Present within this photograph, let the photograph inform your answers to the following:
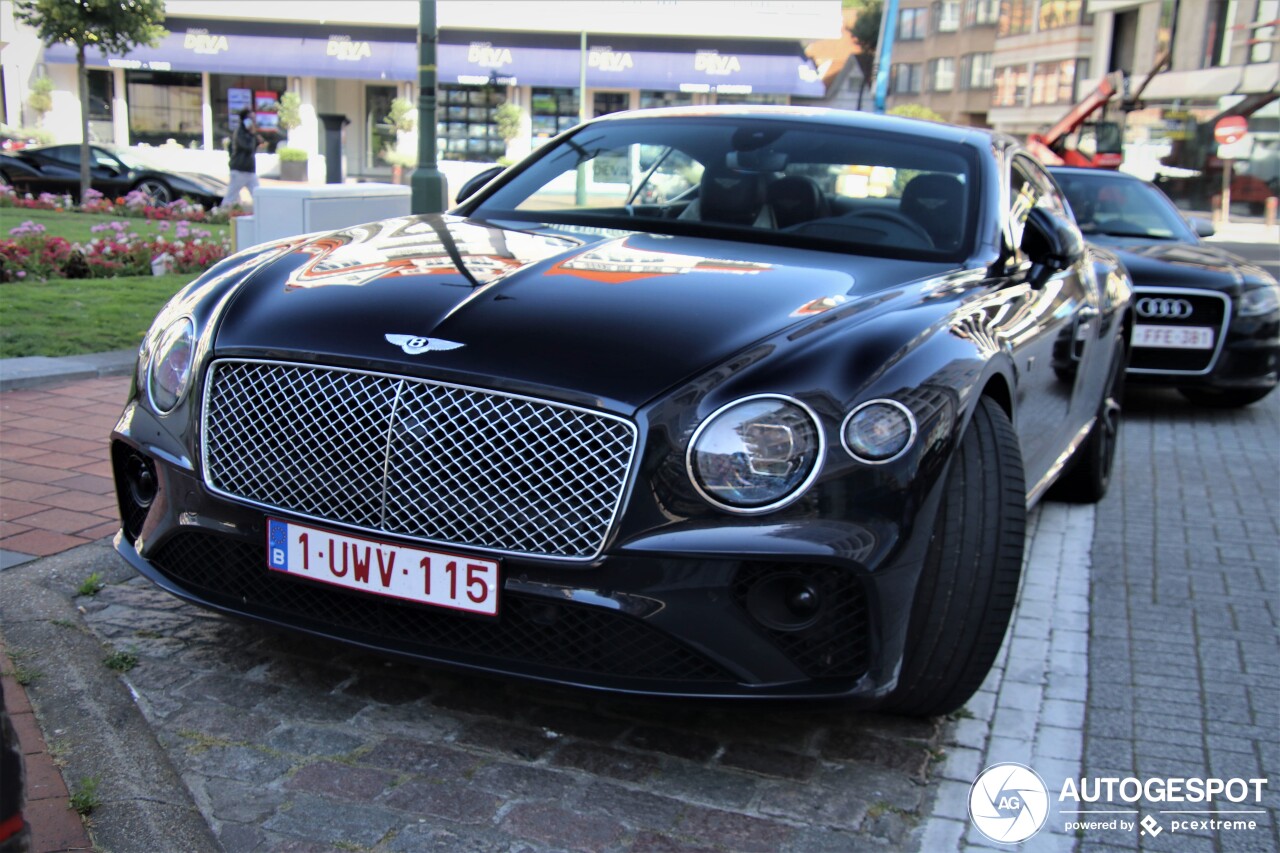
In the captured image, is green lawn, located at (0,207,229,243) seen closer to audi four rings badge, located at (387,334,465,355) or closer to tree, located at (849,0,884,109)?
audi four rings badge, located at (387,334,465,355)

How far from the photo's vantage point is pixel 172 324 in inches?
125

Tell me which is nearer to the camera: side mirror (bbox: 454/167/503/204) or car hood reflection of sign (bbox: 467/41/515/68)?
side mirror (bbox: 454/167/503/204)

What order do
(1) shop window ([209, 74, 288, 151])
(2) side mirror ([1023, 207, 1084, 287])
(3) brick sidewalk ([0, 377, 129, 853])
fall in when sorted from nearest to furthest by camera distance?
(3) brick sidewalk ([0, 377, 129, 853])
(2) side mirror ([1023, 207, 1084, 287])
(1) shop window ([209, 74, 288, 151])

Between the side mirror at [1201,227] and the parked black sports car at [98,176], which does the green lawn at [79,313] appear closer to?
the side mirror at [1201,227]

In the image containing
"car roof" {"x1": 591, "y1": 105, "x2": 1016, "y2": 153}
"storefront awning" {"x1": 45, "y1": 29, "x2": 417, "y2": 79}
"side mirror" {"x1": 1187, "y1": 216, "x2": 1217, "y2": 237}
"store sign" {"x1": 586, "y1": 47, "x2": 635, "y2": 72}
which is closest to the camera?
"car roof" {"x1": 591, "y1": 105, "x2": 1016, "y2": 153}

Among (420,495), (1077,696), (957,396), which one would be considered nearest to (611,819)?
(420,495)

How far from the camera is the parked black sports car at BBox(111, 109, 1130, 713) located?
2.61m

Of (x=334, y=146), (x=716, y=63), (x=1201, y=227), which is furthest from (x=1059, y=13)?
(x=1201, y=227)

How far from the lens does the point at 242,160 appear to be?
1958 centimetres

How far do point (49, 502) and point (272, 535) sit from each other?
6.57 ft

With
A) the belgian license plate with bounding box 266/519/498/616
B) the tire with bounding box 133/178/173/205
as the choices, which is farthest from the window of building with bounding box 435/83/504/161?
the belgian license plate with bounding box 266/519/498/616

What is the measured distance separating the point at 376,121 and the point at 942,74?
3601 centimetres

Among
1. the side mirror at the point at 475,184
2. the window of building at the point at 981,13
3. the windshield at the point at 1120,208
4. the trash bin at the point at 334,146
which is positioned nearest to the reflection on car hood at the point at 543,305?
the side mirror at the point at 475,184

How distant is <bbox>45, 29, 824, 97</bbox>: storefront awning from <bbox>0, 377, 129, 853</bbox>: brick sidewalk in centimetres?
3161
